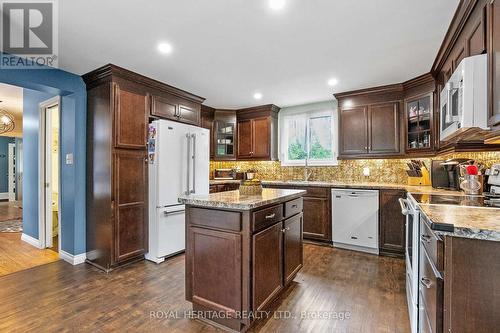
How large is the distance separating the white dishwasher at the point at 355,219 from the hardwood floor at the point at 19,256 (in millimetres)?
3914

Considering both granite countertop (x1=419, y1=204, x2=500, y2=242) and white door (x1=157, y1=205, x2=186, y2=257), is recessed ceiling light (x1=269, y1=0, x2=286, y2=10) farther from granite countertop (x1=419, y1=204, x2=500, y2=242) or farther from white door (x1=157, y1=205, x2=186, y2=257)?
white door (x1=157, y1=205, x2=186, y2=257)

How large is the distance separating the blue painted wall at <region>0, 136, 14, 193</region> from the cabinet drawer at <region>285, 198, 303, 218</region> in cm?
1089

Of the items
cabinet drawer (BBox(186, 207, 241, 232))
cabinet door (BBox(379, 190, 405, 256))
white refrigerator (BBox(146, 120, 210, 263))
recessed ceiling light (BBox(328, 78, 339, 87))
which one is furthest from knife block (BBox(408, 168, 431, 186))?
white refrigerator (BBox(146, 120, 210, 263))

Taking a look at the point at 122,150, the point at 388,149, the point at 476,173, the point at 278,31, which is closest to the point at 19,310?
the point at 122,150

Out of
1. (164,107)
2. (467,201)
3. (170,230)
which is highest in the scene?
(164,107)

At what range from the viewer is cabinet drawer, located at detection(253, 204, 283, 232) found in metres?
1.86

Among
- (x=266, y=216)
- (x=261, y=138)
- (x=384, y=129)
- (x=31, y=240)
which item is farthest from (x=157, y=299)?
(x=384, y=129)

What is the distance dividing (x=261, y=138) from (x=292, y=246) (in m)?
2.82

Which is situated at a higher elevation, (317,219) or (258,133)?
(258,133)

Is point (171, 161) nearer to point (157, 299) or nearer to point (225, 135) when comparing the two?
point (157, 299)

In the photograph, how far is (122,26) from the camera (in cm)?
214

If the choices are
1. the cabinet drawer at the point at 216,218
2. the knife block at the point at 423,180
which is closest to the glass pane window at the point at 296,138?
the knife block at the point at 423,180

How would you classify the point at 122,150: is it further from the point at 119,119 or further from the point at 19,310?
the point at 19,310

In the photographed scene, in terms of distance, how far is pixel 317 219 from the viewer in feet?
12.8
